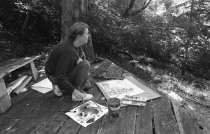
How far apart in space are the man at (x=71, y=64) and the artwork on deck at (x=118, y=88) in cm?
32

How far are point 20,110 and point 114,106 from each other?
1365 mm

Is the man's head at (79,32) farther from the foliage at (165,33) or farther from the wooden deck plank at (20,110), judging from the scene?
the foliage at (165,33)

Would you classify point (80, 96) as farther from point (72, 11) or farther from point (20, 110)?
point (72, 11)

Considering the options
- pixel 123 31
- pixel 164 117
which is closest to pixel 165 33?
pixel 123 31

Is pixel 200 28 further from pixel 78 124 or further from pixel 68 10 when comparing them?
pixel 78 124

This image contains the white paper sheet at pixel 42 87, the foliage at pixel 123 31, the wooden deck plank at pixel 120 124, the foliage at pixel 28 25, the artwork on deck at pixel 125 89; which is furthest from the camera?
the foliage at pixel 28 25

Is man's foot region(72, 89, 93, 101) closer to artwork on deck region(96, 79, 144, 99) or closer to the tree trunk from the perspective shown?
artwork on deck region(96, 79, 144, 99)

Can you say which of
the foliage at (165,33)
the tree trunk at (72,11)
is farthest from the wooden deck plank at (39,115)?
the foliage at (165,33)

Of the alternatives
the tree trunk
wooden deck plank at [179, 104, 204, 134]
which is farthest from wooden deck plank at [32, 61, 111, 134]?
the tree trunk

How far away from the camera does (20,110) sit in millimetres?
2740

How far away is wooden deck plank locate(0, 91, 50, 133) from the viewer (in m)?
2.43

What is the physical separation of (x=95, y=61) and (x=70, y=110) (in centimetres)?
229

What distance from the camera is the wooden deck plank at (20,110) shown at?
2426 mm

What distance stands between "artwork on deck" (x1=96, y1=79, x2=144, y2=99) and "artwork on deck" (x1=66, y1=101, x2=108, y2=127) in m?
0.33
